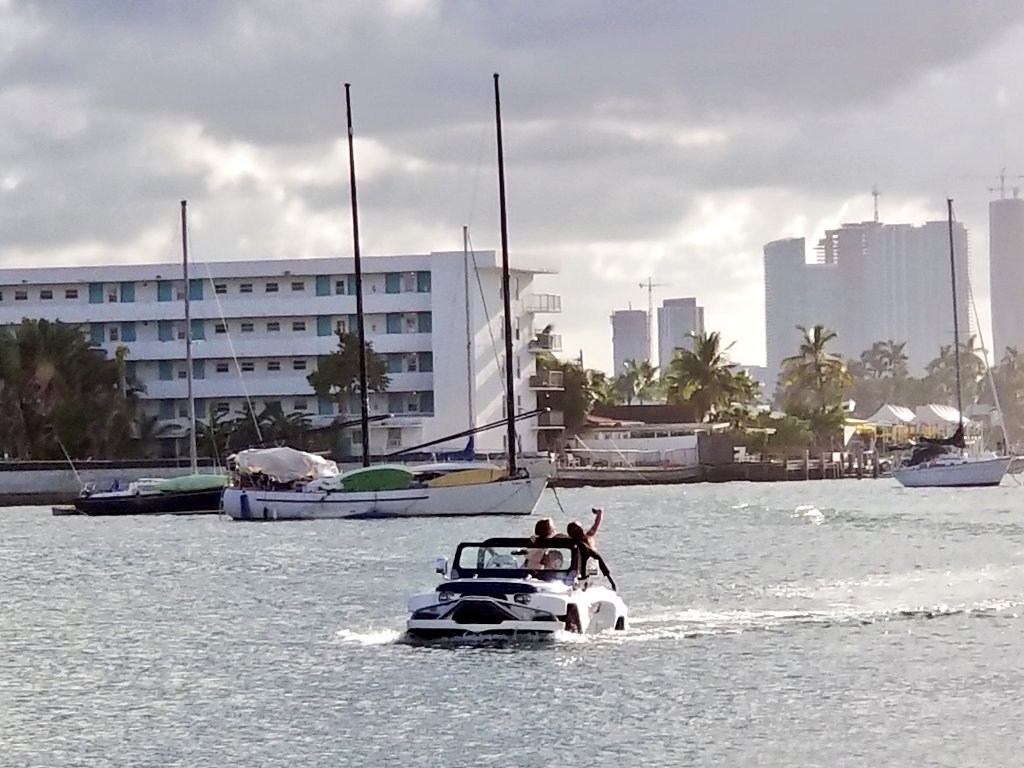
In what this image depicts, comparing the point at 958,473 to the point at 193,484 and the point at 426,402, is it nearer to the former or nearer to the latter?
the point at 426,402

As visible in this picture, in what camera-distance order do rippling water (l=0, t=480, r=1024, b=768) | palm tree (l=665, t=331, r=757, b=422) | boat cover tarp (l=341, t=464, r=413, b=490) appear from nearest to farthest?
rippling water (l=0, t=480, r=1024, b=768) < boat cover tarp (l=341, t=464, r=413, b=490) < palm tree (l=665, t=331, r=757, b=422)

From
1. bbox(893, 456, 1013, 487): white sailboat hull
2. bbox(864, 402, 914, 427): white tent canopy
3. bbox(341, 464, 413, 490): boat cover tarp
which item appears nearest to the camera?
bbox(341, 464, 413, 490): boat cover tarp

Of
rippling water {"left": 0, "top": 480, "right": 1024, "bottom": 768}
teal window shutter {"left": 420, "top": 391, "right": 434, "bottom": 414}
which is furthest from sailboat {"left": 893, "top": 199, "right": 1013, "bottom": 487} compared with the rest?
rippling water {"left": 0, "top": 480, "right": 1024, "bottom": 768}

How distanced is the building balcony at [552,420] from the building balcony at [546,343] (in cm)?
437

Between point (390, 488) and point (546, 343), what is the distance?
6641 centimetres

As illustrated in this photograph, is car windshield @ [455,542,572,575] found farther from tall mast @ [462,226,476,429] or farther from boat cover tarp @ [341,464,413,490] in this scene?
tall mast @ [462,226,476,429]

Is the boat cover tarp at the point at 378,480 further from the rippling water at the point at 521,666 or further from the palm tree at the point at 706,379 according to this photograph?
the palm tree at the point at 706,379

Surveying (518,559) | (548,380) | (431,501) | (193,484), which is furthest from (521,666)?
(548,380)

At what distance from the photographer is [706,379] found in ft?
541

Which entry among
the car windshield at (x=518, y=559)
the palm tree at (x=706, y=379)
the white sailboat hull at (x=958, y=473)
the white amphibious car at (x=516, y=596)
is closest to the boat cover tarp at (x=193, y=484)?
the white sailboat hull at (x=958, y=473)

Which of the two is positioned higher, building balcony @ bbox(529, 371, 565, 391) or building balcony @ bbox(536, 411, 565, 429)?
building balcony @ bbox(529, 371, 565, 391)

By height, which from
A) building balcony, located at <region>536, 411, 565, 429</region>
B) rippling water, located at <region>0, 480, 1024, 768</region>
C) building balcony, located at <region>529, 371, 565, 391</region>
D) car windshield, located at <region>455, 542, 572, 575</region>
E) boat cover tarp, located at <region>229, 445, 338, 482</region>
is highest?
building balcony, located at <region>529, 371, 565, 391</region>

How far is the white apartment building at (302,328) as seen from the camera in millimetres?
138375

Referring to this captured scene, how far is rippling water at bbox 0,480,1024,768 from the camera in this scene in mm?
29578
